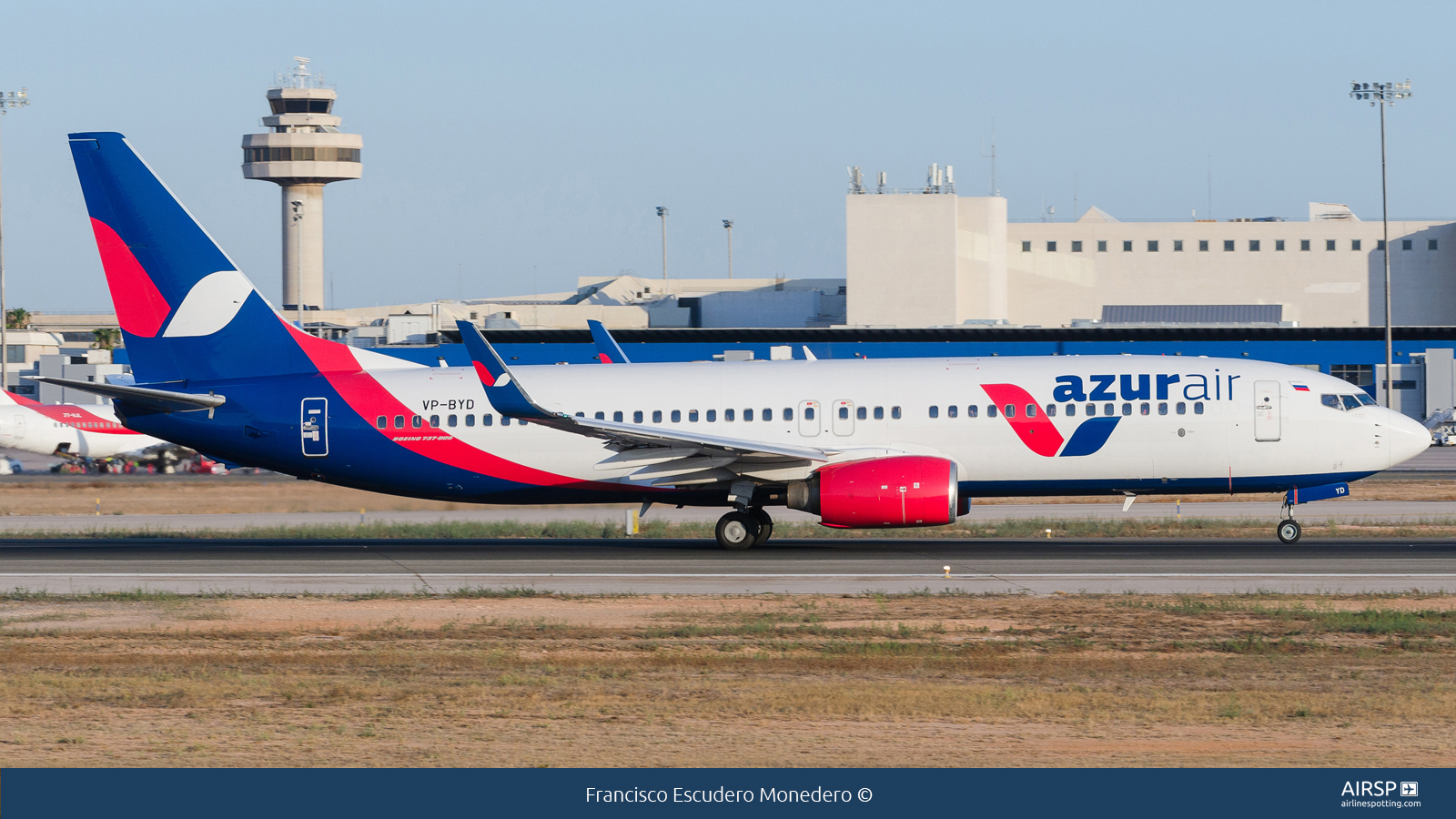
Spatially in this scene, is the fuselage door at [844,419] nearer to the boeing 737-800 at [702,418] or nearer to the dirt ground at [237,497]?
the boeing 737-800 at [702,418]

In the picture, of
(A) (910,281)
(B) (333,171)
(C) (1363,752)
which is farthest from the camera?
(B) (333,171)

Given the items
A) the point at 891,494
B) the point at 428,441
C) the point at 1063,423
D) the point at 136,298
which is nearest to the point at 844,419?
the point at 891,494

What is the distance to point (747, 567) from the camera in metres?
27.1

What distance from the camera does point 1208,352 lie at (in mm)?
91188

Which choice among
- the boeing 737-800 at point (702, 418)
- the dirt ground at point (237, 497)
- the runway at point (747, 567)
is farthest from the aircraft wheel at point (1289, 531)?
the dirt ground at point (237, 497)

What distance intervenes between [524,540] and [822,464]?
8.44 meters

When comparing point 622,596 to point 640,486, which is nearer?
point 622,596

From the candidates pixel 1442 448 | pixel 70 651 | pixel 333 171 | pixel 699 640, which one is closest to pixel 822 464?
pixel 699 640

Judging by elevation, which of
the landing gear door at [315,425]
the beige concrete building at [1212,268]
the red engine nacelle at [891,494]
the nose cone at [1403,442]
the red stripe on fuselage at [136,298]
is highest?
the beige concrete building at [1212,268]

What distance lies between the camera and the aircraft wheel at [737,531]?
30.6m

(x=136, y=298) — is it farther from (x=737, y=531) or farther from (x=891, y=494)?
(x=891, y=494)

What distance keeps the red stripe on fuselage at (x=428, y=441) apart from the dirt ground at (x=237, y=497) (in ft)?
11.6

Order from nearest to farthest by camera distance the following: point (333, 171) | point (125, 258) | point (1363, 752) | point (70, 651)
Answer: point (1363, 752), point (70, 651), point (125, 258), point (333, 171)

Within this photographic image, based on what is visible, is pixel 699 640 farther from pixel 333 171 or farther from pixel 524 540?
pixel 333 171
